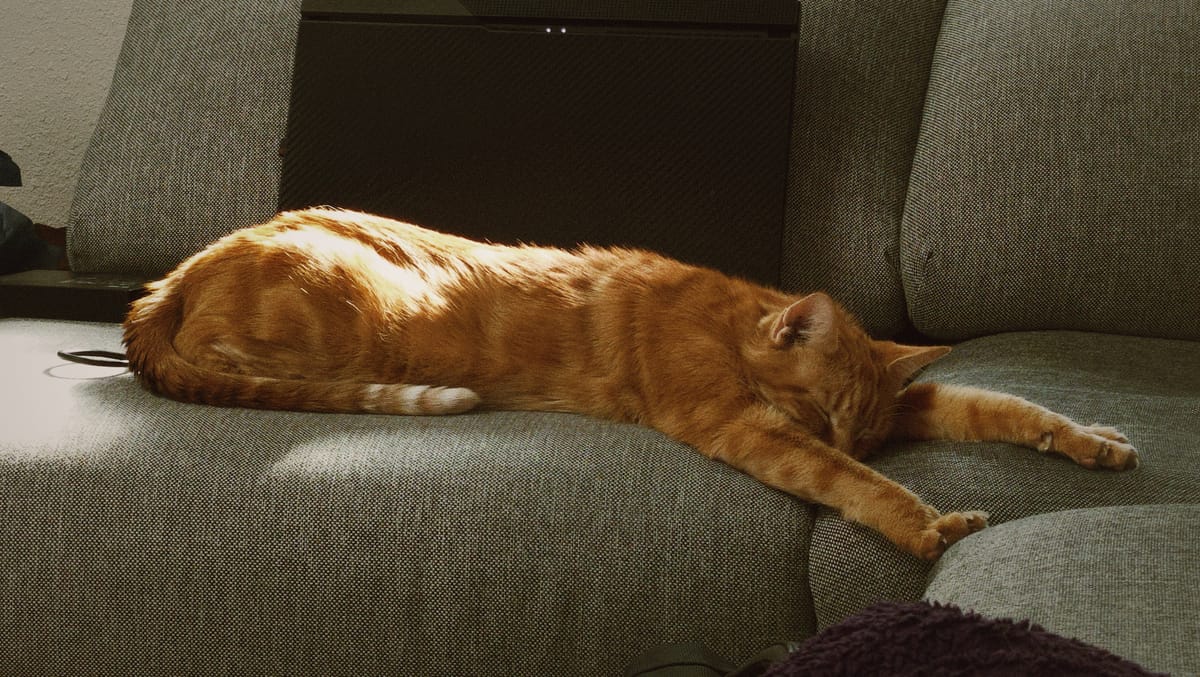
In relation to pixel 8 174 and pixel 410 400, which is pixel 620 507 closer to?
pixel 410 400

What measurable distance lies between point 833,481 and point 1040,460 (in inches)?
11.4

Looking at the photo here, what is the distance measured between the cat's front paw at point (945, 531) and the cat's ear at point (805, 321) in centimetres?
33

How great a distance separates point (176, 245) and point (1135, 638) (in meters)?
1.79

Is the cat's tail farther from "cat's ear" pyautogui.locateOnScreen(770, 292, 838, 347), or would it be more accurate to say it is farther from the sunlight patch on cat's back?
"cat's ear" pyautogui.locateOnScreen(770, 292, 838, 347)

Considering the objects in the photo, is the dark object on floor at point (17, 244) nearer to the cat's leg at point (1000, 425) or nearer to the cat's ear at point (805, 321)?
the cat's ear at point (805, 321)

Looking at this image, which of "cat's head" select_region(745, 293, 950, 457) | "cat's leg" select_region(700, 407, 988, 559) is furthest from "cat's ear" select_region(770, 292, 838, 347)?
"cat's leg" select_region(700, 407, 988, 559)

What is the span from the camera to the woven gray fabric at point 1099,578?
0.91 m

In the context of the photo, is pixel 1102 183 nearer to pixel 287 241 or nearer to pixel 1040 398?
pixel 1040 398

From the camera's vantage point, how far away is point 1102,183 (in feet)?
5.88

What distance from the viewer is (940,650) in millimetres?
836

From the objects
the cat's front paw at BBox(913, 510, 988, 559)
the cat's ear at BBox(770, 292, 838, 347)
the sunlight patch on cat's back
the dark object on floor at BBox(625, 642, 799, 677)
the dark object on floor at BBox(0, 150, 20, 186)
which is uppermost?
the dark object on floor at BBox(0, 150, 20, 186)

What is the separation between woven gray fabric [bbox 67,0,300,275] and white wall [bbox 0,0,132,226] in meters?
0.47

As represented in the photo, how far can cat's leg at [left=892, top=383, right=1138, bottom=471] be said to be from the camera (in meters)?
1.29

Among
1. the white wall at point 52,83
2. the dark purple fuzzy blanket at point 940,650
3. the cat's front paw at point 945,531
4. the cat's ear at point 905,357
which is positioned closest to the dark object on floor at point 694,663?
the dark purple fuzzy blanket at point 940,650
